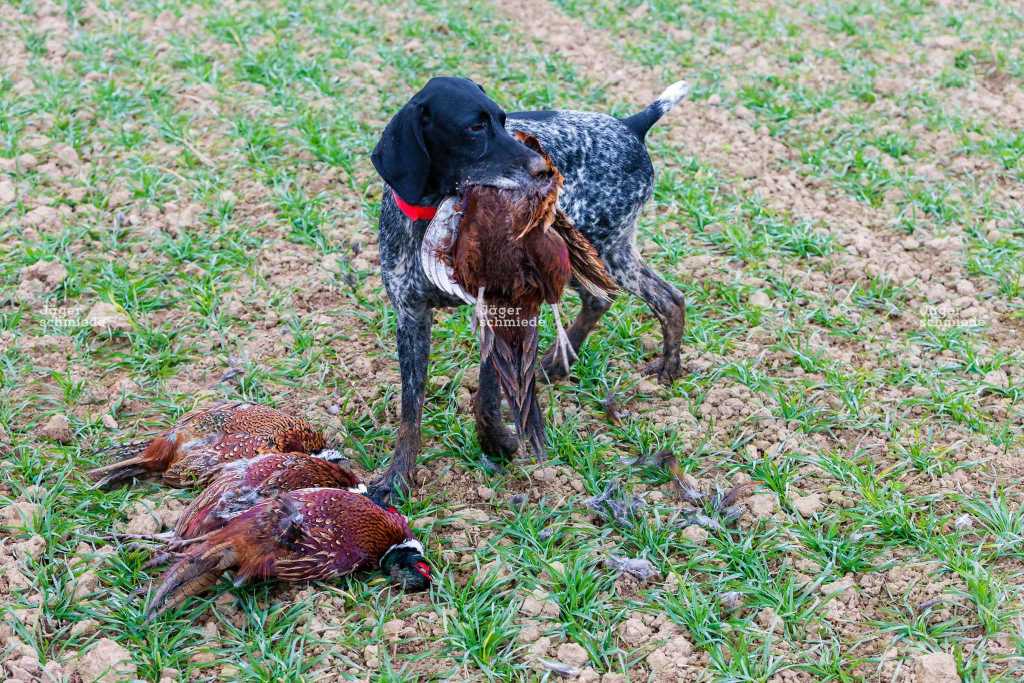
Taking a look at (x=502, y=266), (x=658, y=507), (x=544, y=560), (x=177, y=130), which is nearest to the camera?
(x=502, y=266)

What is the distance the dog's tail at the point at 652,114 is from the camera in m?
4.39

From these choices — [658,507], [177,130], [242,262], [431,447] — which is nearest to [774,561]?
[658,507]

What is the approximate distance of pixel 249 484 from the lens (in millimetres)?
3457

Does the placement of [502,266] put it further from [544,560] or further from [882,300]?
[882,300]

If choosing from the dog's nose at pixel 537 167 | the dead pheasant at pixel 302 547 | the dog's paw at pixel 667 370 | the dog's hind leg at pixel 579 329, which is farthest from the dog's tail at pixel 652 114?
the dead pheasant at pixel 302 547

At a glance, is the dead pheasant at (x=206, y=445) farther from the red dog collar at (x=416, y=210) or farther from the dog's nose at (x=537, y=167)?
the dog's nose at (x=537, y=167)

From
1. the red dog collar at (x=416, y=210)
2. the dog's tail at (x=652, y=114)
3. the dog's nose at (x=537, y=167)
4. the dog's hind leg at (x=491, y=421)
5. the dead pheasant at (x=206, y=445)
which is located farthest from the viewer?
the dog's tail at (x=652, y=114)

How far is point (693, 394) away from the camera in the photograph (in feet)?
14.6

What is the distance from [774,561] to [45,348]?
10.7 feet

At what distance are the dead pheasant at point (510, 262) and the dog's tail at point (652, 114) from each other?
3.49ft

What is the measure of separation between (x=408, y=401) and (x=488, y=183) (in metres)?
1.05

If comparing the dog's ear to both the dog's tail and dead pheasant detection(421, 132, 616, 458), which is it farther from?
the dog's tail

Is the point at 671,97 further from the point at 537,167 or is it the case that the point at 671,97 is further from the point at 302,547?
the point at 302,547

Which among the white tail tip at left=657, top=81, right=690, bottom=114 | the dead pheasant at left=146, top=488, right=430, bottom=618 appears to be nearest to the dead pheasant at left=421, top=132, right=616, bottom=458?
the dead pheasant at left=146, top=488, right=430, bottom=618
